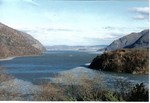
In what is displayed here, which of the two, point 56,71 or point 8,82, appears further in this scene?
point 56,71

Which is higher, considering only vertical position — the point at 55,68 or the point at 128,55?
the point at 128,55

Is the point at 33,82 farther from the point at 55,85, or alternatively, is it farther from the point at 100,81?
the point at 100,81

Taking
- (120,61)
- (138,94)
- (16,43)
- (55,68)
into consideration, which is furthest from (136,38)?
(120,61)

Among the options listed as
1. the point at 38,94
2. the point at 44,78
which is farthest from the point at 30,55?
the point at 38,94

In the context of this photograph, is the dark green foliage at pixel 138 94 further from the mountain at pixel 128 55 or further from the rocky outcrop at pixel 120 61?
the rocky outcrop at pixel 120 61

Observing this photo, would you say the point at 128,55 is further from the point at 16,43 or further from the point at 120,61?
the point at 16,43

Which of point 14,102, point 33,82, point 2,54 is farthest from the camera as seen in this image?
point 2,54

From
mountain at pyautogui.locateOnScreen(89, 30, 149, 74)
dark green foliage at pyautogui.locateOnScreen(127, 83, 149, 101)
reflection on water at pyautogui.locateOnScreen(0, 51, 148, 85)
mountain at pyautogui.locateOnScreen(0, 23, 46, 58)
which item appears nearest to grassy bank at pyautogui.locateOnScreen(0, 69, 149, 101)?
dark green foliage at pyautogui.locateOnScreen(127, 83, 149, 101)

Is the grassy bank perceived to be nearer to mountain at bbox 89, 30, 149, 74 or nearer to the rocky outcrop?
mountain at bbox 89, 30, 149, 74

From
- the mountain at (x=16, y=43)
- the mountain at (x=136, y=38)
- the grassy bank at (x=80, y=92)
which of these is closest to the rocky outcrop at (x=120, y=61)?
the mountain at (x=136, y=38)
